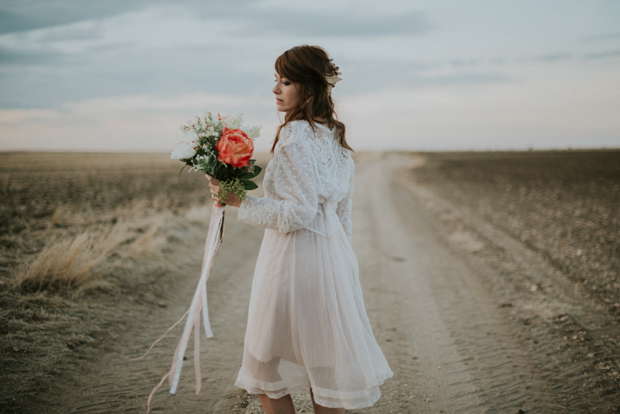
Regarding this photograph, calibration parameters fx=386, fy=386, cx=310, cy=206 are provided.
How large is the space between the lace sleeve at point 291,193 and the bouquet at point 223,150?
0.48 ft

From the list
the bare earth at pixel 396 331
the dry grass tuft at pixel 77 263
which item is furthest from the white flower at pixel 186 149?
the dry grass tuft at pixel 77 263

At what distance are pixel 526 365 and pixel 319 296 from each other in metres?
2.91

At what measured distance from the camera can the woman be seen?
2.09m

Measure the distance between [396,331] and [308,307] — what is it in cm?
292

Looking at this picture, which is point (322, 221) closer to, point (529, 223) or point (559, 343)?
point (559, 343)

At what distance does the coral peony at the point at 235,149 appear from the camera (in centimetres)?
205

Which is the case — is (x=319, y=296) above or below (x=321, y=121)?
below

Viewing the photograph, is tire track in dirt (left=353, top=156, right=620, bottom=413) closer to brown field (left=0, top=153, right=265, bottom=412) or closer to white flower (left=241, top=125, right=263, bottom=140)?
white flower (left=241, top=125, right=263, bottom=140)

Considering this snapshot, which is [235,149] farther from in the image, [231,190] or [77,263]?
[77,263]

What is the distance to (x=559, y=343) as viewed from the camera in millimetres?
4203

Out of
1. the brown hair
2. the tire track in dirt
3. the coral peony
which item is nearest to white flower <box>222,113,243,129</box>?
the coral peony

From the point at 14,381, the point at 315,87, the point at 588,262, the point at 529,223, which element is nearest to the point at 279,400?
the point at 315,87

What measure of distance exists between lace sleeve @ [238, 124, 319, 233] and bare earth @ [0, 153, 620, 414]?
1.91 m

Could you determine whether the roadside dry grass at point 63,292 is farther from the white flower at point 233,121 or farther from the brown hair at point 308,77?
the brown hair at point 308,77
